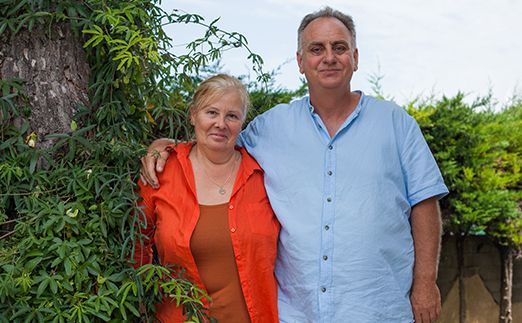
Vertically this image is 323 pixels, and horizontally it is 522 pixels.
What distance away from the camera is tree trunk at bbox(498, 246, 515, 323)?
21.5 feet

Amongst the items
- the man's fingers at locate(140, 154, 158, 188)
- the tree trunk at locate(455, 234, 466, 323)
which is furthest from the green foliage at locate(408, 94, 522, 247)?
the man's fingers at locate(140, 154, 158, 188)

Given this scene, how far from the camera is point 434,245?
3064 mm

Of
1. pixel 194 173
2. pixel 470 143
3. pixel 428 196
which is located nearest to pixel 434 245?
pixel 428 196

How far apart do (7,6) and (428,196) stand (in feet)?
6.14

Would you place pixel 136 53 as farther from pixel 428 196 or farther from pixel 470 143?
pixel 470 143

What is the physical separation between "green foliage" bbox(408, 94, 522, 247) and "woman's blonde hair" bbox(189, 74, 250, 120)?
3.22 m

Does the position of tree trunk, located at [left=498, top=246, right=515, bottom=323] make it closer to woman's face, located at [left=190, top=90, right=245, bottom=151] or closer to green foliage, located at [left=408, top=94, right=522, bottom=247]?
green foliage, located at [left=408, top=94, right=522, bottom=247]

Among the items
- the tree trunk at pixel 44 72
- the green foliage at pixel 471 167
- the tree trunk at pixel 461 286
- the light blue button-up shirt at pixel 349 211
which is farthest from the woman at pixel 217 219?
the tree trunk at pixel 461 286

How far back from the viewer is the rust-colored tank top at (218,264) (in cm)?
273

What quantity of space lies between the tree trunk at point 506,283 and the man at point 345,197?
3.81 meters

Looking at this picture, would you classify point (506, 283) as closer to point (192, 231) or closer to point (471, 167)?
point (471, 167)

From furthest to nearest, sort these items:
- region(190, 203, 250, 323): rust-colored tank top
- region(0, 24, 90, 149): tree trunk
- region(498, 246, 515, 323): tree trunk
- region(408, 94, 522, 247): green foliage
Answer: region(498, 246, 515, 323): tree trunk → region(408, 94, 522, 247): green foliage → region(0, 24, 90, 149): tree trunk → region(190, 203, 250, 323): rust-colored tank top

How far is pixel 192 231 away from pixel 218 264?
0.17 m

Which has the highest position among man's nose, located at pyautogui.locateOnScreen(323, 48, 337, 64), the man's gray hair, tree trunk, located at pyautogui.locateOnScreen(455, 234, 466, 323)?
the man's gray hair
